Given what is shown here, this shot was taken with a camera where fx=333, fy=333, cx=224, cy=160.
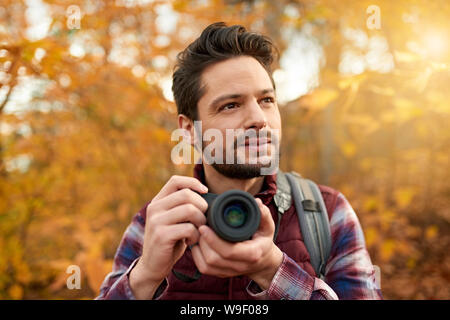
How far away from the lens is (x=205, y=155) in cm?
181

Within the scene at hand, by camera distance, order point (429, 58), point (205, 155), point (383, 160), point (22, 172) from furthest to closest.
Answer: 1. point (383, 160)
2. point (22, 172)
3. point (429, 58)
4. point (205, 155)

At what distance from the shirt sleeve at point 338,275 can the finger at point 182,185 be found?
1.44 feet

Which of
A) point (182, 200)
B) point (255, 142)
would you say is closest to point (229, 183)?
→ point (255, 142)

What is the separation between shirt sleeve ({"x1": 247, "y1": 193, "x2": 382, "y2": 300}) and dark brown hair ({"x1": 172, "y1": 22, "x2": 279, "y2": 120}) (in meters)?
0.93

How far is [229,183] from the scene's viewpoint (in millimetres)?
1791

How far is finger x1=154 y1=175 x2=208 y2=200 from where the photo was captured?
133 cm

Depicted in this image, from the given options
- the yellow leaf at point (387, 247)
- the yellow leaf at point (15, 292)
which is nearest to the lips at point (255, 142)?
the yellow leaf at point (15, 292)

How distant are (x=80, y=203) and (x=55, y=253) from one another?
830 millimetres

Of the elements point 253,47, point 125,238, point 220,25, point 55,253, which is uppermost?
point 220,25

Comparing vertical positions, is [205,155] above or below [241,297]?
above

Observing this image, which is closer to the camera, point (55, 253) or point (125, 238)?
point (125, 238)

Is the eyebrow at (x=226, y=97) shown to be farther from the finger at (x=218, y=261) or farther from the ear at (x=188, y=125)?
the finger at (x=218, y=261)

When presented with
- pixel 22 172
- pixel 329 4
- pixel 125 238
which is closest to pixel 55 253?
pixel 22 172
